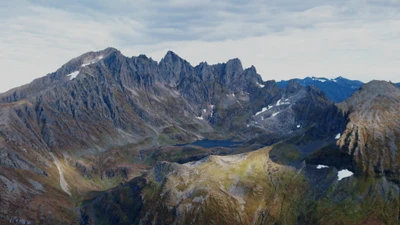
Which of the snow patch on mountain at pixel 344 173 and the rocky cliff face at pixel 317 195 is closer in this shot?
the rocky cliff face at pixel 317 195

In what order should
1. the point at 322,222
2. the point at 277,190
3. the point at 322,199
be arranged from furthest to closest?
1. the point at 277,190
2. the point at 322,199
3. the point at 322,222

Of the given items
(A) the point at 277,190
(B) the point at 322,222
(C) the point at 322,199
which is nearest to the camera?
(B) the point at 322,222

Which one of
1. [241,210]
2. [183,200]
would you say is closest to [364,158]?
[241,210]

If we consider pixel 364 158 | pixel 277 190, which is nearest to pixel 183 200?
pixel 277 190

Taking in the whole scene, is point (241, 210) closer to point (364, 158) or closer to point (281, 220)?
point (281, 220)

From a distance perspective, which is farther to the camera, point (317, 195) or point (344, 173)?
point (344, 173)

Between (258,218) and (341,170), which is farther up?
(341,170)

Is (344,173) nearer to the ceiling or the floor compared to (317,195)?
nearer to the ceiling

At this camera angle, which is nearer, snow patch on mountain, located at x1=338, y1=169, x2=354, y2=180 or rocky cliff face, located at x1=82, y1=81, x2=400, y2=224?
rocky cliff face, located at x1=82, y1=81, x2=400, y2=224

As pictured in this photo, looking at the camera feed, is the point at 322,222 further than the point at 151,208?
No

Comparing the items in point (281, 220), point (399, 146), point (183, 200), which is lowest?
point (281, 220)
